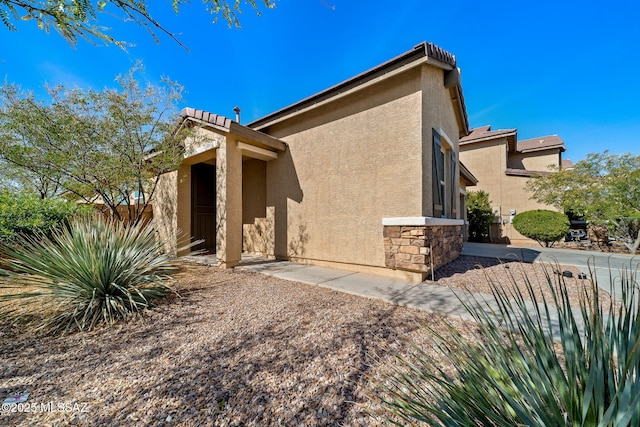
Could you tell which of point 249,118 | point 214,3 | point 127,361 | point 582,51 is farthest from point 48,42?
point 582,51

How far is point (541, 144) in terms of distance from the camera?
54.6ft

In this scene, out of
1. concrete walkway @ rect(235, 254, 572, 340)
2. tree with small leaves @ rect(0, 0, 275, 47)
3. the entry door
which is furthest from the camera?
the entry door

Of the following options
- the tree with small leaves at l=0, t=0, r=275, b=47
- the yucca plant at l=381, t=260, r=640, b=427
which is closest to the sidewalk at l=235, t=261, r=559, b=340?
the yucca plant at l=381, t=260, r=640, b=427

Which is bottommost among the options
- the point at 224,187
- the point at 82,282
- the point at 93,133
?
the point at 82,282

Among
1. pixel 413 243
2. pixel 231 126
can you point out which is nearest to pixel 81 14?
pixel 231 126

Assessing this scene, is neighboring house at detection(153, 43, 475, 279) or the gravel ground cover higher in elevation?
neighboring house at detection(153, 43, 475, 279)

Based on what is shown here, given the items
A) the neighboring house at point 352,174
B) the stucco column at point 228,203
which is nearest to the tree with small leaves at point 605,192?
the neighboring house at point 352,174

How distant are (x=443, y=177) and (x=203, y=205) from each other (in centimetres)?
878

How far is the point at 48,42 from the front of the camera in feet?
10.6

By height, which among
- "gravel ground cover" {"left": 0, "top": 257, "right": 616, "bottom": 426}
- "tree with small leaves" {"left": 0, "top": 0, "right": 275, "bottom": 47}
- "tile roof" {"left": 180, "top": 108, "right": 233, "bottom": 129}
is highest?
"tile roof" {"left": 180, "top": 108, "right": 233, "bottom": 129}

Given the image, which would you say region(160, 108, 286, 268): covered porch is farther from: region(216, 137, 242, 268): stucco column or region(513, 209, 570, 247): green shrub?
region(513, 209, 570, 247): green shrub

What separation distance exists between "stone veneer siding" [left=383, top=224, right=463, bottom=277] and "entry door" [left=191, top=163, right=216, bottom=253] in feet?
22.8

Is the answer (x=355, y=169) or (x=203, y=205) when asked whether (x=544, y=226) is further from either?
(x=203, y=205)

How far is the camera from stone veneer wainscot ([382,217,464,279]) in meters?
5.52
